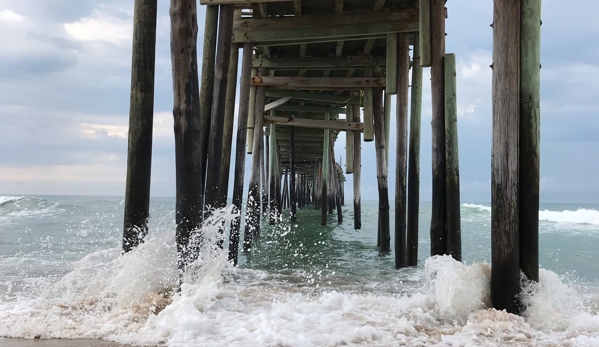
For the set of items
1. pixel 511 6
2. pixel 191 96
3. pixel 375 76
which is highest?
pixel 375 76

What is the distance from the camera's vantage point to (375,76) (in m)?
10.3

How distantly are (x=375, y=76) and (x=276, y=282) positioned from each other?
19.1 ft

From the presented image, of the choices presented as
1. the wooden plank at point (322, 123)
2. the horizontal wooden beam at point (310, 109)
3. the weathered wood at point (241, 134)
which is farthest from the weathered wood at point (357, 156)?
the weathered wood at point (241, 134)

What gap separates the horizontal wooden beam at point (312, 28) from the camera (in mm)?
8086

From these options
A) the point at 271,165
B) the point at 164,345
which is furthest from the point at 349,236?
the point at 164,345

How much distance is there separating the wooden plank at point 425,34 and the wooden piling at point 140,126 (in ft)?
10.4

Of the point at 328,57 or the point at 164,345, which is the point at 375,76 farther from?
the point at 164,345

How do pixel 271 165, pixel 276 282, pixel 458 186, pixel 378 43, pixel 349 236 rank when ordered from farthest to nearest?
pixel 271 165
pixel 349 236
pixel 378 43
pixel 276 282
pixel 458 186

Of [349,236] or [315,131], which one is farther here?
[315,131]

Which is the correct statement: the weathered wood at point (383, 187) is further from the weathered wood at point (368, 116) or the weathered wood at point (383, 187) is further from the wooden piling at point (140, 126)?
the wooden piling at point (140, 126)

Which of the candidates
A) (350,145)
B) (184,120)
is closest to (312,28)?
(184,120)

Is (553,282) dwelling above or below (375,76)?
below

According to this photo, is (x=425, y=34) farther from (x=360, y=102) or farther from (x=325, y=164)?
(x=325, y=164)

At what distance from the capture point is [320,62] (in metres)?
10.4
